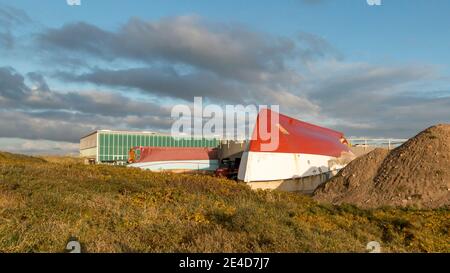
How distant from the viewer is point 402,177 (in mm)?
25844

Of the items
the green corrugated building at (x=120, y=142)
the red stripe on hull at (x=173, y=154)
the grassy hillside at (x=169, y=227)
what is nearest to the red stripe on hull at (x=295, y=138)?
the red stripe on hull at (x=173, y=154)

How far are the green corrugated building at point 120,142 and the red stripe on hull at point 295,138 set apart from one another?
46.3m

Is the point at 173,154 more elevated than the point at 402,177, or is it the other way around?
the point at 173,154

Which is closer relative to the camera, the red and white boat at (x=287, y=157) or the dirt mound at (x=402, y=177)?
the dirt mound at (x=402, y=177)

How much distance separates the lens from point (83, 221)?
369 inches

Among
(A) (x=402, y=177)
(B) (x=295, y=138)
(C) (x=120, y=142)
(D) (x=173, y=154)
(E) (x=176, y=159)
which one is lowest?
(A) (x=402, y=177)

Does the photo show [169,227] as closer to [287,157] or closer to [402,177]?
[402,177]

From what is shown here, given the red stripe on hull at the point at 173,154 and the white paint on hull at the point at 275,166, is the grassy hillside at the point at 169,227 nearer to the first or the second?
the white paint on hull at the point at 275,166

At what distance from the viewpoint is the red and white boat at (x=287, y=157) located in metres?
33.0

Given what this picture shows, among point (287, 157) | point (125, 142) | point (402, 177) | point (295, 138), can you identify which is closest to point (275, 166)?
point (287, 157)

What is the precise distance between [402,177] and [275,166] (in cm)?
1077
